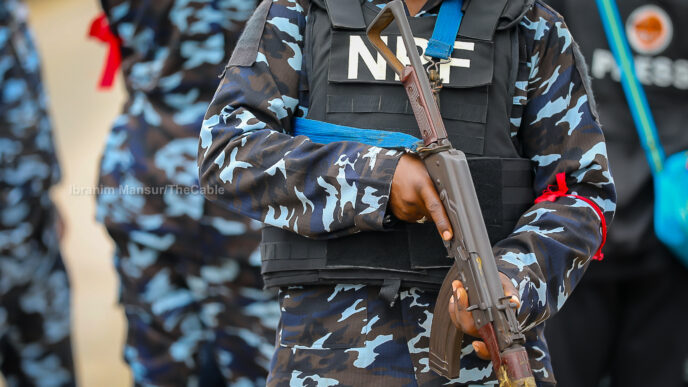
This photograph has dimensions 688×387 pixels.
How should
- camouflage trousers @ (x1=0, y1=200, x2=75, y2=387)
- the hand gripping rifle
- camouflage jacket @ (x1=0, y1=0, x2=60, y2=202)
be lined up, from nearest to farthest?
1. the hand gripping rifle
2. camouflage jacket @ (x1=0, y1=0, x2=60, y2=202)
3. camouflage trousers @ (x1=0, y1=200, x2=75, y2=387)

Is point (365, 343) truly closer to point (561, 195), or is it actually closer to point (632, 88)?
point (561, 195)

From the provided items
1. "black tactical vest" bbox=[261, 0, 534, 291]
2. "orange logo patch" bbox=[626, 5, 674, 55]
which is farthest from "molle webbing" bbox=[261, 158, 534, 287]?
"orange logo patch" bbox=[626, 5, 674, 55]

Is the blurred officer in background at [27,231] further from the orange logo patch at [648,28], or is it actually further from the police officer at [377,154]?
the orange logo patch at [648,28]

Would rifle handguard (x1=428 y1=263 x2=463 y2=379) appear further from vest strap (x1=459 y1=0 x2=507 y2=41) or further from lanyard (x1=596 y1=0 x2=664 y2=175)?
lanyard (x1=596 y1=0 x2=664 y2=175)

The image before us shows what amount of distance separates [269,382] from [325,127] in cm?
57

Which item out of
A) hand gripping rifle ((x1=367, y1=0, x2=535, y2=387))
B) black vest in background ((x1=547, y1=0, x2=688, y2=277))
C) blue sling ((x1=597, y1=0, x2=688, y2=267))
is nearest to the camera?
hand gripping rifle ((x1=367, y1=0, x2=535, y2=387))

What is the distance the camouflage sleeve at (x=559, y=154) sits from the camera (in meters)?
2.08

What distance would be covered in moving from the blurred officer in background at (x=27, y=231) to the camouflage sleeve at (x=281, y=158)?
235cm

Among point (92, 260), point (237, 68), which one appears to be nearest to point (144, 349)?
point (237, 68)

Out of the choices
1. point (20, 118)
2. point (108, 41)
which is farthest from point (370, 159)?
point (20, 118)

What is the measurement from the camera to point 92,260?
24.8 feet

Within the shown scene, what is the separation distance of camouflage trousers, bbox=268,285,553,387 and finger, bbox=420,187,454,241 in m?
0.28

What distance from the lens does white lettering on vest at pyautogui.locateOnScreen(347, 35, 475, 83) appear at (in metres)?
2.12

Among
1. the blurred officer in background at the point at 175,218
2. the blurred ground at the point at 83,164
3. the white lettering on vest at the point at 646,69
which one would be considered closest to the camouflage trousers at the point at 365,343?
the blurred officer in background at the point at 175,218
